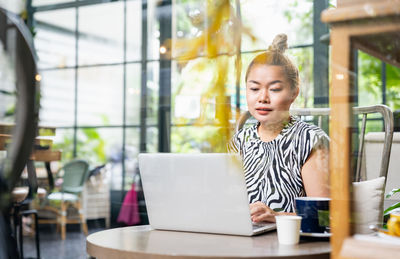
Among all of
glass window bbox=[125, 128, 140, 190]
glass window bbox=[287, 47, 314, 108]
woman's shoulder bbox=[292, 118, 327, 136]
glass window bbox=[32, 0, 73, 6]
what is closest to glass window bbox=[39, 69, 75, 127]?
glass window bbox=[125, 128, 140, 190]

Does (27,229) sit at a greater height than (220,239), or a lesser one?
lesser

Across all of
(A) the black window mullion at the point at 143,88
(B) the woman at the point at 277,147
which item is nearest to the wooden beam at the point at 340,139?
(B) the woman at the point at 277,147

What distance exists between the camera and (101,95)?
3795 mm

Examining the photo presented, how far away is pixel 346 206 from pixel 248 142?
963mm

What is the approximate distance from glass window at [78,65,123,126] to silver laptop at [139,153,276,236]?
2657 millimetres

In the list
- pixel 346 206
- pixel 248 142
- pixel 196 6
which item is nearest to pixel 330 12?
pixel 346 206

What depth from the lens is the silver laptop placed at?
1.03 meters

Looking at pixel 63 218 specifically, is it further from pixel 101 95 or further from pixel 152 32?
pixel 152 32

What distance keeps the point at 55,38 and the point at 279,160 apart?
254cm

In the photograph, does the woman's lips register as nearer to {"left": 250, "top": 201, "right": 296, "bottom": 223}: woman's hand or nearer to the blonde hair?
the blonde hair

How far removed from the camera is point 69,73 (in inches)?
146

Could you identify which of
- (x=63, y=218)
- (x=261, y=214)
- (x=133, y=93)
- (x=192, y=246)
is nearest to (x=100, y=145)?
(x=133, y=93)

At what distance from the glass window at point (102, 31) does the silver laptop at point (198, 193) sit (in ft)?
9.06

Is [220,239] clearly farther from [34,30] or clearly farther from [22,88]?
[34,30]
